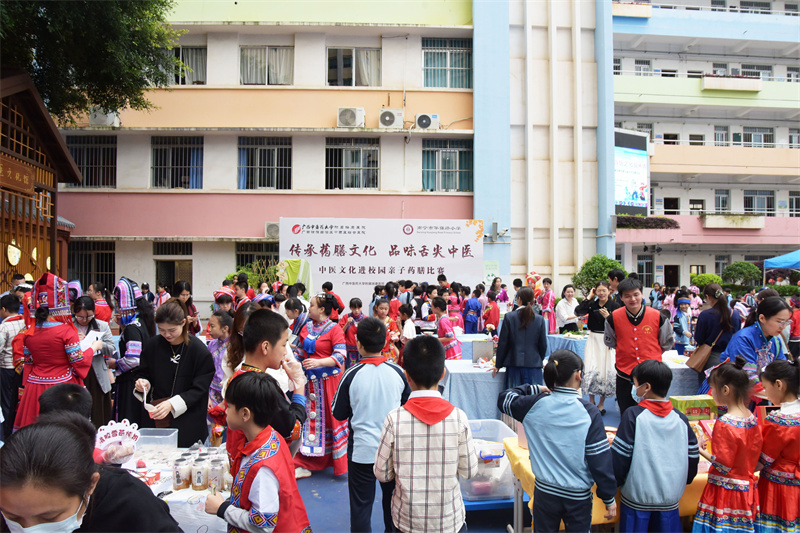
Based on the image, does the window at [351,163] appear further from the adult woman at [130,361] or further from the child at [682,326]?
the adult woman at [130,361]

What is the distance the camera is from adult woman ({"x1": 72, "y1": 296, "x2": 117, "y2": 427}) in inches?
184

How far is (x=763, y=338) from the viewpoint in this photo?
12.9 feet

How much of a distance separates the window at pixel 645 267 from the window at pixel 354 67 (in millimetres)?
14265

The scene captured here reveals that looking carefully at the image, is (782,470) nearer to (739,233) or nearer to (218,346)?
(218,346)

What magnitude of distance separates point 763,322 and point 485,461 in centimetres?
259

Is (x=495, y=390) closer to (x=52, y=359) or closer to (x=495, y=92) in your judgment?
(x=52, y=359)

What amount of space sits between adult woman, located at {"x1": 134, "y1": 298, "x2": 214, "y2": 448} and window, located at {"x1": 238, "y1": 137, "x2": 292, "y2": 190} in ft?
38.0

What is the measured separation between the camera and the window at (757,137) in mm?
21734

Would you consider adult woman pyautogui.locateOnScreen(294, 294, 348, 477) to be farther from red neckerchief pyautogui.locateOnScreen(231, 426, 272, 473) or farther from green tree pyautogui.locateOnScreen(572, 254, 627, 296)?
green tree pyautogui.locateOnScreen(572, 254, 627, 296)

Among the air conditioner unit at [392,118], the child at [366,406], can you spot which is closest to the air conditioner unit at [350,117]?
the air conditioner unit at [392,118]

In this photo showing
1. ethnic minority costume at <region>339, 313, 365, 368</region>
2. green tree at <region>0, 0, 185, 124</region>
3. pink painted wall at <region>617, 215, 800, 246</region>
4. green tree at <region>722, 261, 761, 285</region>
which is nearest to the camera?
ethnic minority costume at <region>339, 313, 365, 368</region>

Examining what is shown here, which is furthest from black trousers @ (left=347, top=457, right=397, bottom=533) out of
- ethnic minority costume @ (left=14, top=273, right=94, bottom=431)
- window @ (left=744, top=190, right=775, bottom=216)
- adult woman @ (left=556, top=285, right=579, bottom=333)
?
window @ (left=744, top=190, right=775, bottom=216)

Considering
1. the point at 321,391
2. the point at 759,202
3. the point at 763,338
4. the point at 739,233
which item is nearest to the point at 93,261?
the point at 321,391

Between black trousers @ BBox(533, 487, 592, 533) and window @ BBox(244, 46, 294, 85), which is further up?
window @ BBox(244, 46, 294, 85)
